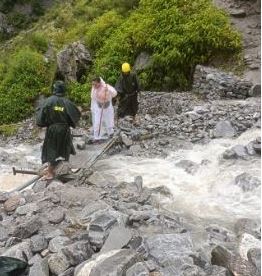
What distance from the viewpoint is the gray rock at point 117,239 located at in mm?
5531

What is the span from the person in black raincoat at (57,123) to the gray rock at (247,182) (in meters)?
2.72

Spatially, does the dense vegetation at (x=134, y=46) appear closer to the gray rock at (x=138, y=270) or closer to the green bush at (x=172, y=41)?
the green bush at (x=172, y=41)

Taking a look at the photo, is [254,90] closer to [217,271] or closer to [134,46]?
[134,46]

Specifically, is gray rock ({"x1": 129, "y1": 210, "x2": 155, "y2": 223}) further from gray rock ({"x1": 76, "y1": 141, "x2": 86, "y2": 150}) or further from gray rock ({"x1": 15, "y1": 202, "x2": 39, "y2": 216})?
Result: gray rock ({"x1": 76, "y1": 141, "x2": 86, "y2": 150})

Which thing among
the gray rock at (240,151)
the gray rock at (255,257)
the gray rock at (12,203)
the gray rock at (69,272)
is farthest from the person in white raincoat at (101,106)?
the gray rock at (255,257)

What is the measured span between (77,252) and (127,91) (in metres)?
6.51

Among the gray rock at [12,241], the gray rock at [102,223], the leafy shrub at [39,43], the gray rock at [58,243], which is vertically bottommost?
the gray rock at [12,241]

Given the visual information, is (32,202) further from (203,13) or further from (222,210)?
(203,13)

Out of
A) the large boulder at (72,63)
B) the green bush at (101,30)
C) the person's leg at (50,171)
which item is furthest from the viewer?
the green bush at (101,30)

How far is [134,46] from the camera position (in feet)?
49.8

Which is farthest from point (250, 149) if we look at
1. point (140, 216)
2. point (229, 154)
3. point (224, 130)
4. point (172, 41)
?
point (172, 41)

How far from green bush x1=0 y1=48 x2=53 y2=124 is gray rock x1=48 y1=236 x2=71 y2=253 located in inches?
374

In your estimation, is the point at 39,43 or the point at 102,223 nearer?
the point at 102,223

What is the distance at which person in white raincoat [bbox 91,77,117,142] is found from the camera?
10.8 metres
